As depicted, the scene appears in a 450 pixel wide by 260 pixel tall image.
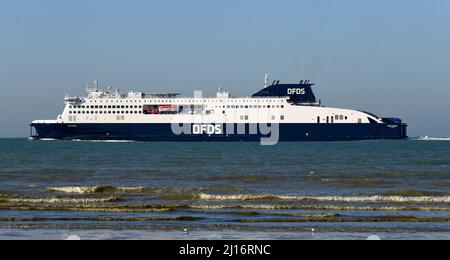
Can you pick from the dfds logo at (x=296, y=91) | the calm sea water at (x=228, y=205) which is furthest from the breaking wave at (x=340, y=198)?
the dfds logo at (x=296, y=91)

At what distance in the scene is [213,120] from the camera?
104m

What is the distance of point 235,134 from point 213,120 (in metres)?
3.32

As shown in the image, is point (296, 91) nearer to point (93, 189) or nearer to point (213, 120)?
point (213, 120)

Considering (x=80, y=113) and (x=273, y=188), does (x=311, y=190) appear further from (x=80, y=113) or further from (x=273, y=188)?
(x=80, y=113)

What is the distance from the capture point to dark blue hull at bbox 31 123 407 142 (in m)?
102

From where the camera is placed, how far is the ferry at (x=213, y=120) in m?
102

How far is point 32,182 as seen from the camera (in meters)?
33.8

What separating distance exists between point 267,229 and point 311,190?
39.7 ft

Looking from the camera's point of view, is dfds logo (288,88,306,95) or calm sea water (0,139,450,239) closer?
calm sea water (0,139,450,239)

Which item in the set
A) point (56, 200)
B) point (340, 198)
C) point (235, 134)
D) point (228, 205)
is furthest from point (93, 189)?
point (235, 134)

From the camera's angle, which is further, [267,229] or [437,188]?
[437,188]

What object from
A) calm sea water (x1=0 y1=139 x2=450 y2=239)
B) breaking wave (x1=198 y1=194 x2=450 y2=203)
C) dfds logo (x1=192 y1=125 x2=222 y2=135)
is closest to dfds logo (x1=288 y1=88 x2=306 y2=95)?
dfds logo (x1=192 y1=125 x2=222 y2=135)

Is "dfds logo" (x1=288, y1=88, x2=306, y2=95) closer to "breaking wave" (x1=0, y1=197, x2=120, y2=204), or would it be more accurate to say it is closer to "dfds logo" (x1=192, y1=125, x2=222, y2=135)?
"dfds logo" (x1=192, y1=125, x2=222, y2=135)
